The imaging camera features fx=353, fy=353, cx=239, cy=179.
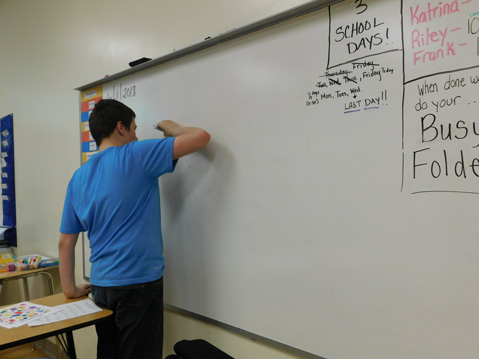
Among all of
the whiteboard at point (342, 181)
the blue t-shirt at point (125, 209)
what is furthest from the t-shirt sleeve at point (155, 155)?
the whiteboard at point (342, 181)

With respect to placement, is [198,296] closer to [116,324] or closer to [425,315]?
[116,324]

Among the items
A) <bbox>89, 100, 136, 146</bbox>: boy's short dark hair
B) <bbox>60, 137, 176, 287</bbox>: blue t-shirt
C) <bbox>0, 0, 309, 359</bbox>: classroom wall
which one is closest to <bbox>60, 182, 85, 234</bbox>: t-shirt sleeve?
<bbox>60, 137, 176, 287</bbox>: blue t-shirt

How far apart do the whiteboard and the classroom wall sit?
0.15 metres

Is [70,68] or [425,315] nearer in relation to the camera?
[425,315]

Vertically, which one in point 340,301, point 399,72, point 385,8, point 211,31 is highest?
point 211,31

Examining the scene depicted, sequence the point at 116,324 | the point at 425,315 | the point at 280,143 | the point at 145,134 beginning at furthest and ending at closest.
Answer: the point at 145,134 → the point at 116,324 → the point at 280,143 → the point at 425,315

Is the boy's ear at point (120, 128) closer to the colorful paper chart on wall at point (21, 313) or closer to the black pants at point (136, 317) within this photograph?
the black pants at point (136, 317)

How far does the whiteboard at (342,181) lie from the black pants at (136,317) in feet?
0.67

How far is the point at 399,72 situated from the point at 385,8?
0.65ft

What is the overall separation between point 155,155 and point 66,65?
5.25 feet

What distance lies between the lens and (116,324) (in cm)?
144

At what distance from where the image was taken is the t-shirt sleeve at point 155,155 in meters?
1.40

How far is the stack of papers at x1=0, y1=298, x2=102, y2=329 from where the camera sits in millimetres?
1294

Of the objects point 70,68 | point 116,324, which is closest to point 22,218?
point 70,68
